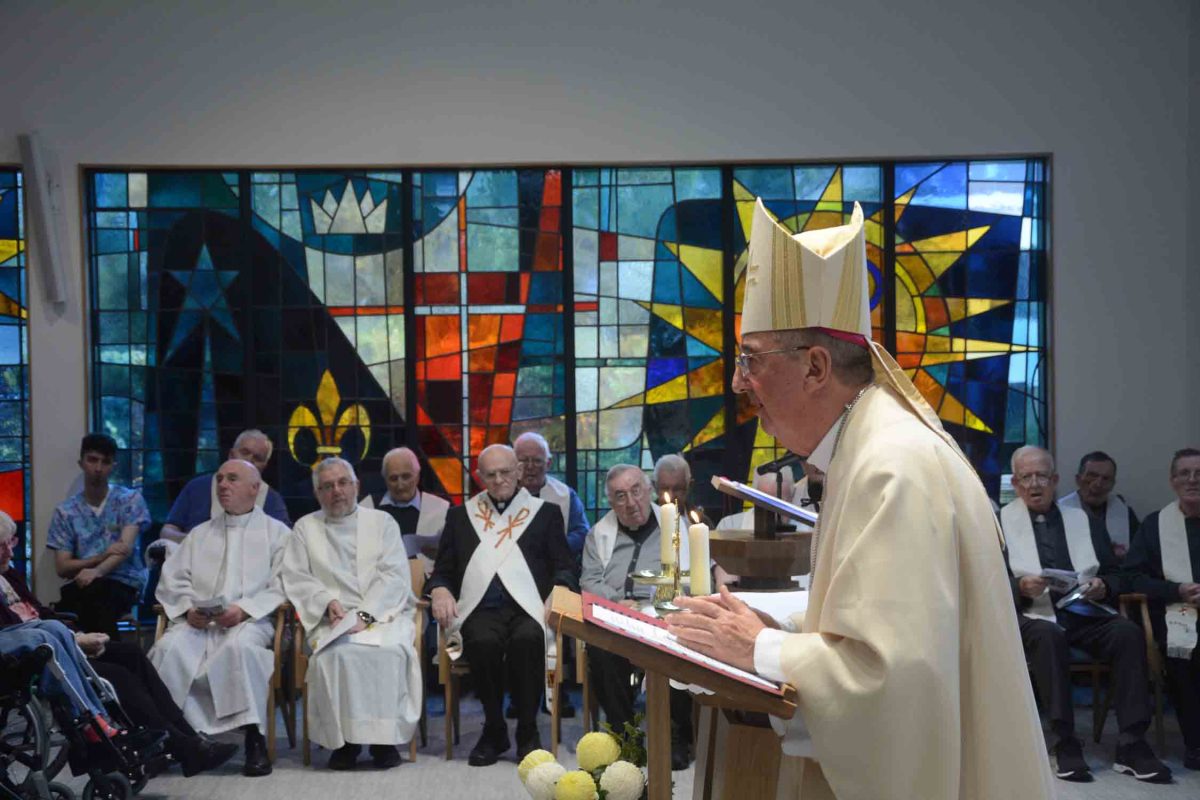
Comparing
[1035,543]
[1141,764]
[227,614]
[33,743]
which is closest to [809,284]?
[33,743]

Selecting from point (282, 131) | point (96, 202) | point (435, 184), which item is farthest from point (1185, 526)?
point (96, 202)

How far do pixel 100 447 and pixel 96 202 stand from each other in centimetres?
177

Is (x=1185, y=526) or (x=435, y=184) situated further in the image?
(x=435, y=184)

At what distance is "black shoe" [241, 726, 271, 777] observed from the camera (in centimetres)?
570

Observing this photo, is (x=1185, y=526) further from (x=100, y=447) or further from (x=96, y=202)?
(x=96, y=202)

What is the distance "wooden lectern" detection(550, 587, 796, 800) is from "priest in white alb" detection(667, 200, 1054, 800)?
6 cm

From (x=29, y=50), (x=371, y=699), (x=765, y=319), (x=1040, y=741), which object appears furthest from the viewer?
(x=29, y=50)

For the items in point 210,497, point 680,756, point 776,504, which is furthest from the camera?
point 210,497

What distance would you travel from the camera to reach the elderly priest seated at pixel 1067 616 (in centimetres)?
566

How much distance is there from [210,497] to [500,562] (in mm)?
1882

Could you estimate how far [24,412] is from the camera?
7.95 meters

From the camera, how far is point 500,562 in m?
6.42

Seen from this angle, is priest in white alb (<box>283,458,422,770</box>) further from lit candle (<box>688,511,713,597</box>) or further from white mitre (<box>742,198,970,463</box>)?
white mitre (<box>742,198,970,463</box>)

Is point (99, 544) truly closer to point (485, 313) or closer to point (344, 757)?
point (344, 757)
